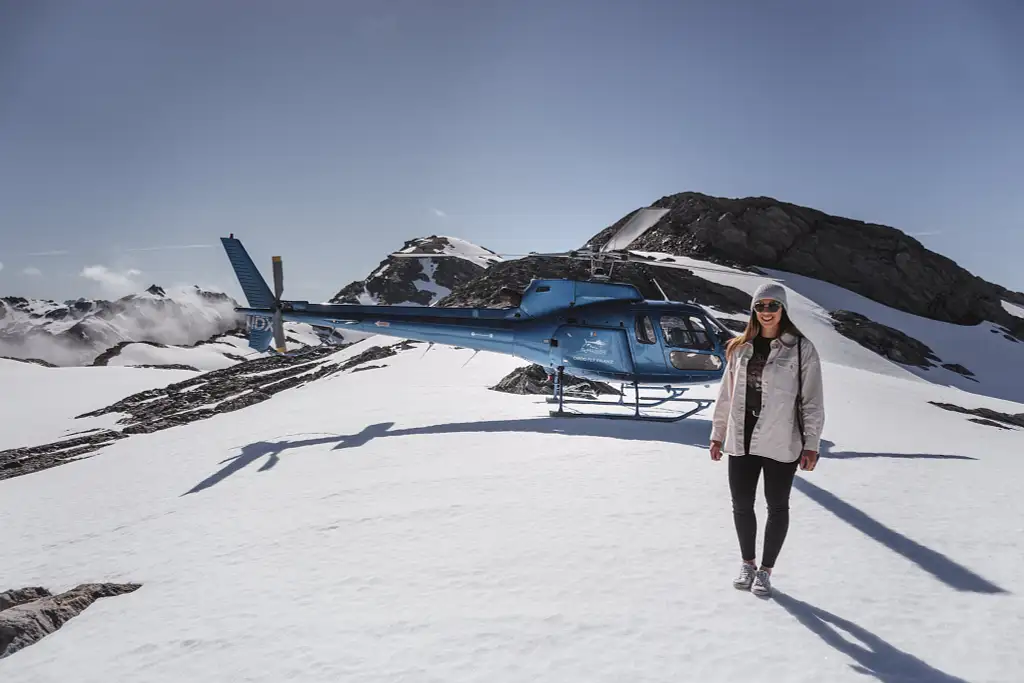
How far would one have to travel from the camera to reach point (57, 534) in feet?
24.5

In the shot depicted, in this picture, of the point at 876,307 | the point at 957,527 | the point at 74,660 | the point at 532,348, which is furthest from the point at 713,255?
the point at 74,660

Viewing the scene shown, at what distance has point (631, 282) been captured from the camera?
45844 millimetres

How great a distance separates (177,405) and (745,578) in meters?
26.1

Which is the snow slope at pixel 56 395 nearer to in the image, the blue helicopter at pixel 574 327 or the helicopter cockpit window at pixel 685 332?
the blue helicopter at pixel 574 327

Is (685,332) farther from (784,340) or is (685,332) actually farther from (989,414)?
(989,414)

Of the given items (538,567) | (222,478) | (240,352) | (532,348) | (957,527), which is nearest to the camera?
(538,567)

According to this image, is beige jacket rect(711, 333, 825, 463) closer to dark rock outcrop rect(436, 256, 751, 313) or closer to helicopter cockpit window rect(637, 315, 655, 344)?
helicopter cockpit window rect(637, 315, 655, 344)

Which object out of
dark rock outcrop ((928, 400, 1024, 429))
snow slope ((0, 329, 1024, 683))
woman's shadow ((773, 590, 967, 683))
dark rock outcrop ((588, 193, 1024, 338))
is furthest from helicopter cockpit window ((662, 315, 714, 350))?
dark rock outcrop ((588, 193, 1024, 338))

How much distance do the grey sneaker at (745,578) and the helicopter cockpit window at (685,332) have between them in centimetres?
741

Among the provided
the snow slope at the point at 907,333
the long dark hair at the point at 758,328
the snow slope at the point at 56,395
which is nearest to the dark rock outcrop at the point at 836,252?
the snow slope at the point at 907,333

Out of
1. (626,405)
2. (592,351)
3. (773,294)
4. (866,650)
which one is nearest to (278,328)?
(592,351)

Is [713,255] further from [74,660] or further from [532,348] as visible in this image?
[74,660]

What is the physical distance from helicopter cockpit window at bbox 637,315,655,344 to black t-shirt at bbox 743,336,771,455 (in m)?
7.43

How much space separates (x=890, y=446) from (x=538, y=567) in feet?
27.6
